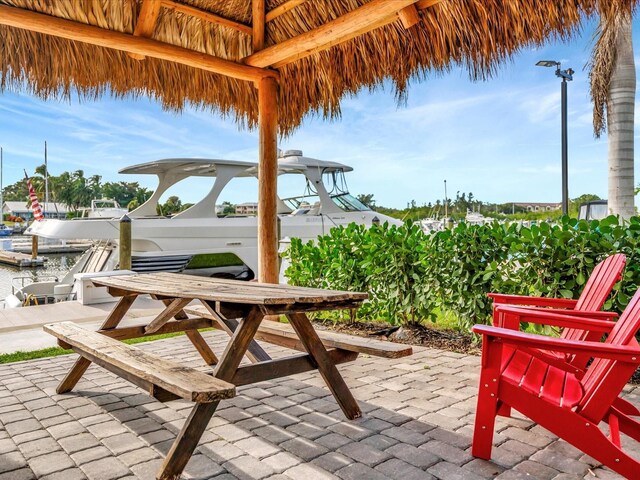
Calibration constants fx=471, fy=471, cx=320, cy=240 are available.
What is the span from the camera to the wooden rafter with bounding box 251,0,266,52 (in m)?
4.67

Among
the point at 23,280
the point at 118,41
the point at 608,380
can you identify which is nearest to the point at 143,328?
the point at 118,41

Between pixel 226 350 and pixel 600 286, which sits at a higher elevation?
pixel 600 286

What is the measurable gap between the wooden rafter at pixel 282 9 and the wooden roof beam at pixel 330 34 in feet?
1.07

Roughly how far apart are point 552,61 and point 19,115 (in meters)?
48.7

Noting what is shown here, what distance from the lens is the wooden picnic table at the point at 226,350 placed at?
1.98m

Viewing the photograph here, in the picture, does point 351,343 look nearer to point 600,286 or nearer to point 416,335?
point 600,286

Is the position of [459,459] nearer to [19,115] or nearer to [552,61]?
[552,61]

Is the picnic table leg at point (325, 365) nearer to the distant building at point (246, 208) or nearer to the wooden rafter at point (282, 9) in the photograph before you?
the wooden rafter at point (282, 9)

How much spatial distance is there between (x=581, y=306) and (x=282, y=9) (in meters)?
3.71

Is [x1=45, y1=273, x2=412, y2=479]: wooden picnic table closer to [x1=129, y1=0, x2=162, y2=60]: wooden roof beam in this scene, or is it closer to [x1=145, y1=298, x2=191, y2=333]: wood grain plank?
[x1=145, y1=298, x2=191, y2=333]: wood grain plank

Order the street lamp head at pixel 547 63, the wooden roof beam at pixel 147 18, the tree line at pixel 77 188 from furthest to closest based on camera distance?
the tree line at pixel 77 188, the street lamp head at pixel 547 63, the wooden roof beam at pixel 147 18

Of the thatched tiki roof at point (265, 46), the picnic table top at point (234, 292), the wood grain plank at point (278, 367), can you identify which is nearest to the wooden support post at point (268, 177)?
the thatched tiki roof at point (265, 46)

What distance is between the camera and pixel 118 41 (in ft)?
13.3

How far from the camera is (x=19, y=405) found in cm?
288
